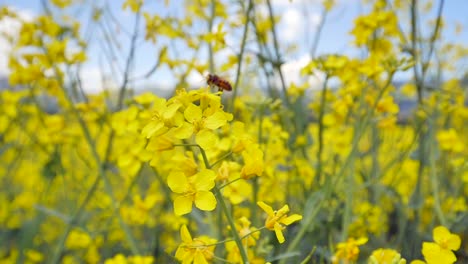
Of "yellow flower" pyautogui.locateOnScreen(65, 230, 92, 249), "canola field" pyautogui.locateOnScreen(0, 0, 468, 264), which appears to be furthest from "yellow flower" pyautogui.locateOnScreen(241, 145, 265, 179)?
"yellow flower" pyautogui.locateOnScreen(65, 230, 92, 249)

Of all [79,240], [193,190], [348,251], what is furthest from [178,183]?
[79,240]

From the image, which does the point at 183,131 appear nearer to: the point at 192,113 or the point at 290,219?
the point at 192,113

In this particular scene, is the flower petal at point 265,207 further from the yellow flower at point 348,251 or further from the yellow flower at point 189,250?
the yellow flower at point 348,251

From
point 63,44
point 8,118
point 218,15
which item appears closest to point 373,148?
point 218,15

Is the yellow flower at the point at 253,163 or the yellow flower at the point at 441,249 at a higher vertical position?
the yellow flower at the point at 253,163

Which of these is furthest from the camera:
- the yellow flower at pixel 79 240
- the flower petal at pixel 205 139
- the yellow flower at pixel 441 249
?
the yellow flower at pixel 79 240

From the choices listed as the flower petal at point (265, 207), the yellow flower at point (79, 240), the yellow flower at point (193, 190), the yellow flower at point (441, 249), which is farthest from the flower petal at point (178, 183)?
the yellow flower at point (79, 240)

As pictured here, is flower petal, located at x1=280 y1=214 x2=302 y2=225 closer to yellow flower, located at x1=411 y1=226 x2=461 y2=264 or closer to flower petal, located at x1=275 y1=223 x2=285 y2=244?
flower petal, located at x1=275 y1=223 x2=285 y2=244

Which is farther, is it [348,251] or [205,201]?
[348,251]

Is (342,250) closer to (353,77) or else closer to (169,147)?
(169,147)
